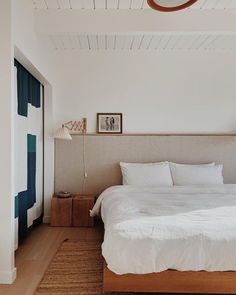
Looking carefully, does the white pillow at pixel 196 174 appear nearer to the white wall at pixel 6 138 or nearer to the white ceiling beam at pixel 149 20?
the white ceiling beam at pixel 149 20

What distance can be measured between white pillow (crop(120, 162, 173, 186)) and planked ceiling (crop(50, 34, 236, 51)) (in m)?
1.75

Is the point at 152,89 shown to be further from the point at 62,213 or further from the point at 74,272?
the point at 74,272

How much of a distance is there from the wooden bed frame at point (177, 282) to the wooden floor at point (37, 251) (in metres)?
0.75

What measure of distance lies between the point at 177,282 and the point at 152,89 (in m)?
2.93

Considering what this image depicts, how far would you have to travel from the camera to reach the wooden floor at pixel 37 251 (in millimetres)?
2182

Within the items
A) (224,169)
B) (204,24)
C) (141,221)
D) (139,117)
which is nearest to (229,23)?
(204,24)

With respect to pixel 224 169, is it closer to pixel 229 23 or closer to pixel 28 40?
pixel 229 23

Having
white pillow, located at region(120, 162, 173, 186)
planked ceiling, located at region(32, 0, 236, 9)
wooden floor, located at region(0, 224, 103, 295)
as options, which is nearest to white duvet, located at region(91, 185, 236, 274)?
wooden floor, located at region(0, 224, 103, 295)

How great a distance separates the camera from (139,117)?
13.6 ft

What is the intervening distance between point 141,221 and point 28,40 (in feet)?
7.07

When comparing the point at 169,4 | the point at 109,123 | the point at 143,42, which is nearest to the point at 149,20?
the point at 143,42

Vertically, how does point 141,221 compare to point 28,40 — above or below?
below

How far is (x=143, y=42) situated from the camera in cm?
385

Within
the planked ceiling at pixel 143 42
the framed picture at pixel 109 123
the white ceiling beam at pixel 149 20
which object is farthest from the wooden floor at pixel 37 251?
the planked ceiling at pixel 143 42
